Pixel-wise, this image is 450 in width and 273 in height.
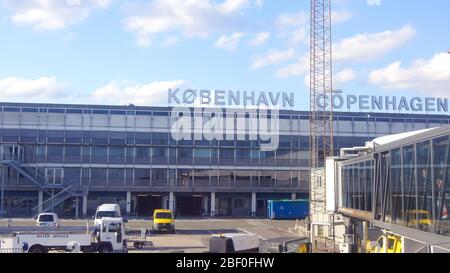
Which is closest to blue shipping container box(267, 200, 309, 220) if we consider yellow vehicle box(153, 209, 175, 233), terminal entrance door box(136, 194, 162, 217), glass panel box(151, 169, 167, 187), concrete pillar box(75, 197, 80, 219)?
glass panel box(151, 169, 167, 187)

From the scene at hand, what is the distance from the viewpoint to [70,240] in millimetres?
31984

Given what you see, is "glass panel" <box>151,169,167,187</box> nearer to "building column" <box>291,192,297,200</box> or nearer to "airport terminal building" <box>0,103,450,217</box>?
"airport terminal building" <box>0,103,450,217</box>

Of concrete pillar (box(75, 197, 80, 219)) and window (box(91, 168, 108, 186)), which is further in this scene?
window (box(91, 168, 108, 186))

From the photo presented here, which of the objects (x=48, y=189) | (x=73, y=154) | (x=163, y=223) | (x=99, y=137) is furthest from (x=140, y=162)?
(x=163, y=223)

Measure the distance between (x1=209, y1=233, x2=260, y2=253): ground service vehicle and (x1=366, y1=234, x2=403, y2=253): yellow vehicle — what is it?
6.52 m

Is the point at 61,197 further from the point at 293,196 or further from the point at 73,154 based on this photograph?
the point at 293,196

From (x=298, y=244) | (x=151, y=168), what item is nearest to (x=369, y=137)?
(x=151, y=168)

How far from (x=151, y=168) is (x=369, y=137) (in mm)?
33215

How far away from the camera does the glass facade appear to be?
57.8ft

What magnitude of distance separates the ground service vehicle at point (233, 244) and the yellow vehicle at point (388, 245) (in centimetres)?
652

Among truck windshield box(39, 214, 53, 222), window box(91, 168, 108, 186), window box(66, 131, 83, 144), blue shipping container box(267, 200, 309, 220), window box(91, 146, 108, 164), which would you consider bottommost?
blue shipping container box(267, 200, 309, 220)

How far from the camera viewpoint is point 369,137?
81.4 metres

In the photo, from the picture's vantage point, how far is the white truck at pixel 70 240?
31.0 metres
